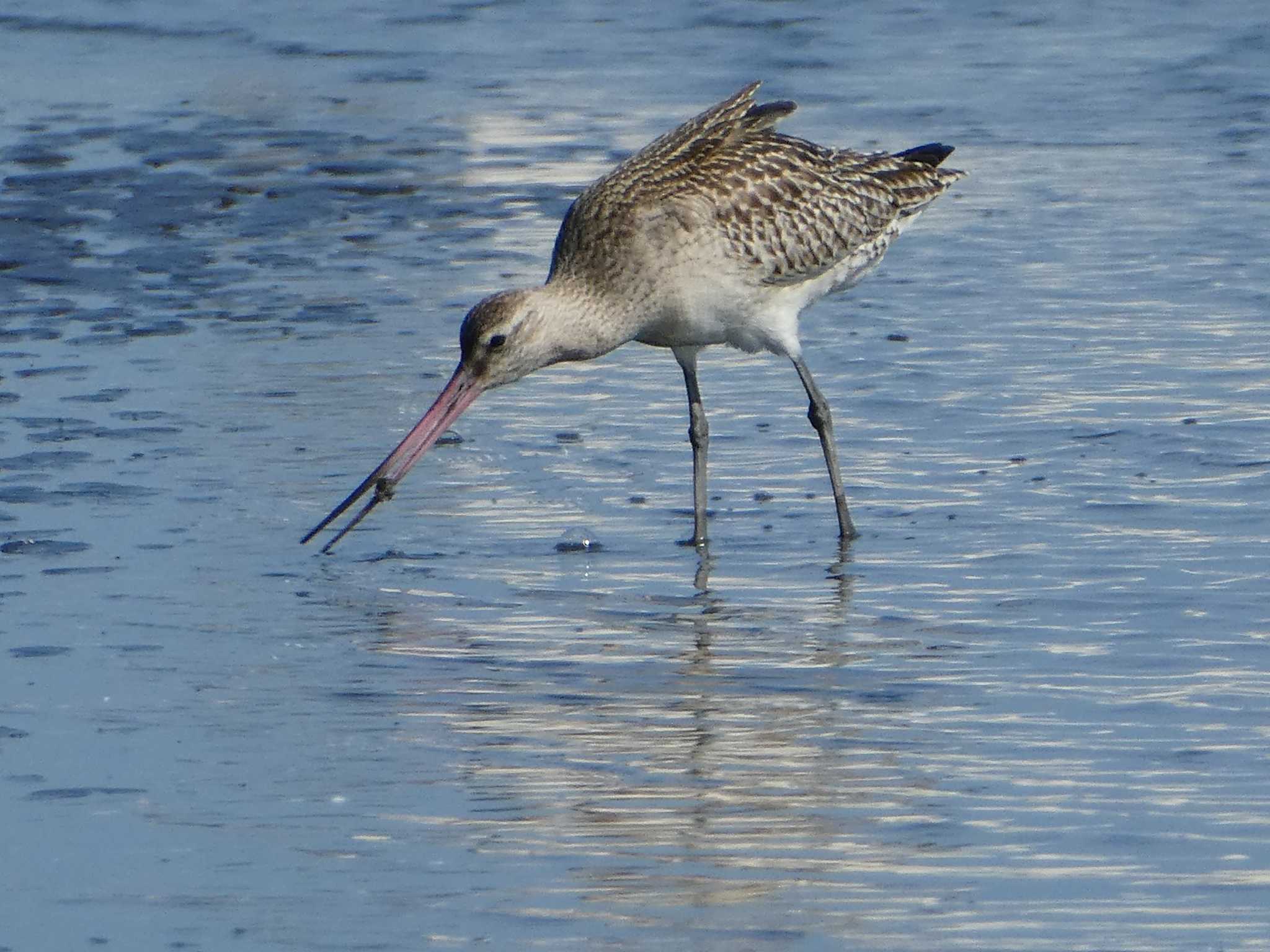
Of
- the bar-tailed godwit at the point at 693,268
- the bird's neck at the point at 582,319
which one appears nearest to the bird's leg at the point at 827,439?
the bar-tailed godwit at the point at 693,268

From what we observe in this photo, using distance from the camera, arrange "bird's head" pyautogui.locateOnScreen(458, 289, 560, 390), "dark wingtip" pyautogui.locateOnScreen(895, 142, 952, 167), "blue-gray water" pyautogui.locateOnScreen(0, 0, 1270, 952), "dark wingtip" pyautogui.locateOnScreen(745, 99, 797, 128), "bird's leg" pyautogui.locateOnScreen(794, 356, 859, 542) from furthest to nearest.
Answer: "dark wingtip" pyautogui.locateOnScreen(895, 142, 952, 167) → "dark wingtip" pyautogui.locateOnScreen(745, 99, 797, 128) → "bird's leg" pyautogui.locateOnScreen(794, 356, 859, 542) → "bird's head" pyautogui.locateOnScreen(458, 289, 560, 390) → "blue-gray water" pyautogui.locateOnScreen(0, 0, 1270, 952)

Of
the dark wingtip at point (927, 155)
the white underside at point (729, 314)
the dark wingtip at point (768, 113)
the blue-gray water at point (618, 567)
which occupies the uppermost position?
the dark wingtip at point (768, 113)

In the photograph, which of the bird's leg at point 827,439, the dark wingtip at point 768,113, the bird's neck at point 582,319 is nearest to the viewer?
the bird's neck at point 582,319

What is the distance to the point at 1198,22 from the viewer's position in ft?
48.6

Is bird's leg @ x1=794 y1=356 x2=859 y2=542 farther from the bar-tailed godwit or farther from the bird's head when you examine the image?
the bird's head

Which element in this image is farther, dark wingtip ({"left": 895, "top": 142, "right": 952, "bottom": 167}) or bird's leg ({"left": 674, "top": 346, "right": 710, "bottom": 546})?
dark wingtip ({"left": 895, "top": 142, "right": 952, "bottom": 167})

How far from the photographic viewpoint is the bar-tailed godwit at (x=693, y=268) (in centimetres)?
697

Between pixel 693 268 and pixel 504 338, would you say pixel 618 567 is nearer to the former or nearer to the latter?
pixel 504 338

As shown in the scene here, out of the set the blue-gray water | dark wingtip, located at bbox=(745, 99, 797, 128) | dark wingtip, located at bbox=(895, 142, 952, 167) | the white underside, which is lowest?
the blue-gray water

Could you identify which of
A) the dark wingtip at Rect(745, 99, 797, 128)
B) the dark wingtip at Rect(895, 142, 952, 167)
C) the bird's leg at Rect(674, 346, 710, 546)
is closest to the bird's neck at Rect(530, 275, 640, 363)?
the bird's leg at Rect(674, 346, 710, 546)

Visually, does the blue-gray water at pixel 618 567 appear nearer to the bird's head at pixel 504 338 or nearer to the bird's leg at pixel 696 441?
the bird's leg at pixel 696 441

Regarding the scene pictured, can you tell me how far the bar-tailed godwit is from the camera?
6.97 metres

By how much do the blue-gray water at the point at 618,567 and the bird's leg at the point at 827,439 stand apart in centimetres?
12

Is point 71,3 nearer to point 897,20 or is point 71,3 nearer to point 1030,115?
point 897,20
